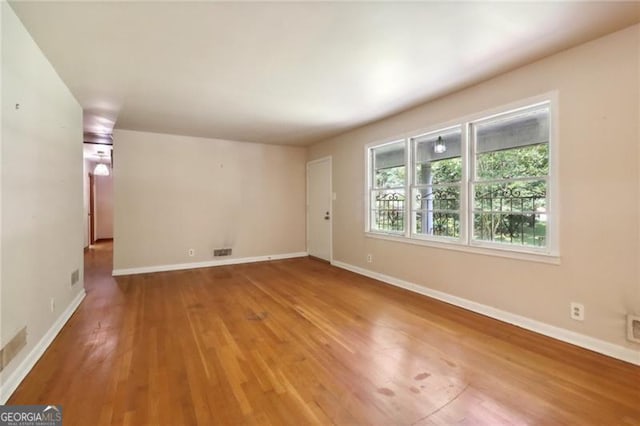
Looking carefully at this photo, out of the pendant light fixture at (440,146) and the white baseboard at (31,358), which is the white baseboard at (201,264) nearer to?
the white baseboard at (31,358)

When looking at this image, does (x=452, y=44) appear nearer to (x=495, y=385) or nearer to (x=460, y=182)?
(x=460, y=182)

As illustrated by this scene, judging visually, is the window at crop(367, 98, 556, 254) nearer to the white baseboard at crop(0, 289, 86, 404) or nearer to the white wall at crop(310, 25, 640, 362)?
the white wall at crop(310, 25, 640, 362)

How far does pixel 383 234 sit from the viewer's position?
449 centimetres

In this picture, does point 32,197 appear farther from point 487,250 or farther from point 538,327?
point 538,327

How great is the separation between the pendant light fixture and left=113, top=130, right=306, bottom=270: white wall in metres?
3.41

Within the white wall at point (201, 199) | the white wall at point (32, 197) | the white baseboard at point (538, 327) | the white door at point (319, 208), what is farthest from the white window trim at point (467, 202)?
the white wall at point (32, 197)

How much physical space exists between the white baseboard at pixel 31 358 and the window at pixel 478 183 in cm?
385

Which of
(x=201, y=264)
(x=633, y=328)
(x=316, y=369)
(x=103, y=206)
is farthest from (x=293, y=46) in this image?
(x=103, y=206)

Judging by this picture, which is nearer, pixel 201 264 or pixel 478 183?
pixel 478 183

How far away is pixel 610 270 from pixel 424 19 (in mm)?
2334

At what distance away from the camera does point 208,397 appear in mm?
1805

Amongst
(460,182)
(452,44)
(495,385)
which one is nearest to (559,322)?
(495,385)

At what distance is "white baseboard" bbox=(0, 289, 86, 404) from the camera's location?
1.81 m

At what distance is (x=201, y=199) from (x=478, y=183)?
4560mm
